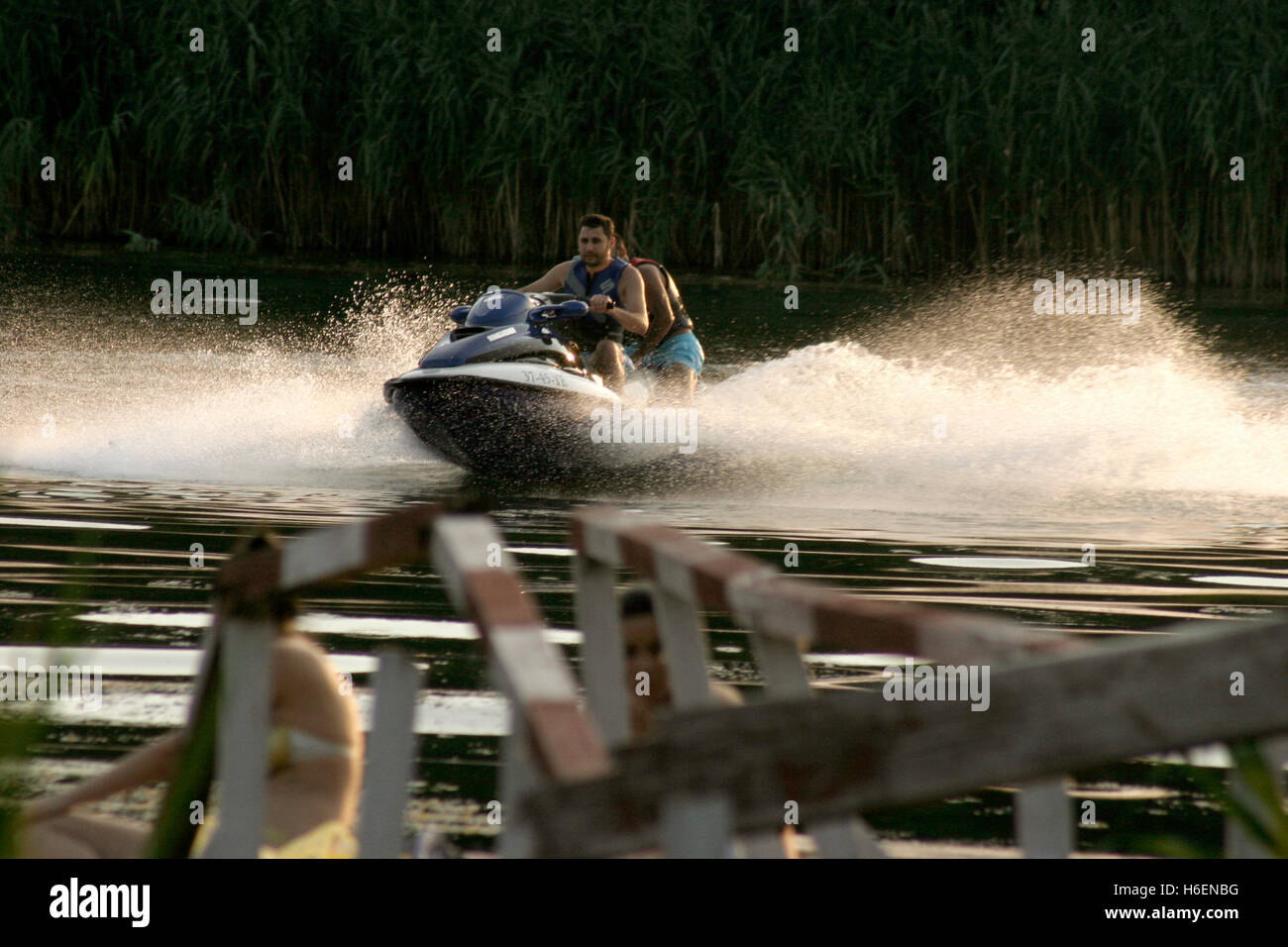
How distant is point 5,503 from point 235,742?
21.8 ft

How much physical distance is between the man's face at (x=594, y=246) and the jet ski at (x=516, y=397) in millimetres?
245

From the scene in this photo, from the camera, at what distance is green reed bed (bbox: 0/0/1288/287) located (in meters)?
18.3

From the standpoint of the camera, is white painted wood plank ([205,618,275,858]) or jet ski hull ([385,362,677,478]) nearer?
white painted wood plank ([205,618,275,858])

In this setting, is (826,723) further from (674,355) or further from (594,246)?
(674,355)

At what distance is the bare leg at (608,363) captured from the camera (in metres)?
9.70

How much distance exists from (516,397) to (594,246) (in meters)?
1.11

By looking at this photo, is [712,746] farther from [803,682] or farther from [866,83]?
[866,83]

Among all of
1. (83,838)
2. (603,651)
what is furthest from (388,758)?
(83,838)

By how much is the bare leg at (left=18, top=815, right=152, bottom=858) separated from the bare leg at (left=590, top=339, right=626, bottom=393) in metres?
6.93

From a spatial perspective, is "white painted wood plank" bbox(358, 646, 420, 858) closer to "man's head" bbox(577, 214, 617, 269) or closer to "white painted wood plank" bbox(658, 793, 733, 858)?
"white painted wood plank" bbox(658, 793, 733, 858)

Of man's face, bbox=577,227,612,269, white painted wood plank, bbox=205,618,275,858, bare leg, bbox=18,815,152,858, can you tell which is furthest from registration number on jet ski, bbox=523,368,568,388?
white painted wood plank, bbox=205,618,275,858

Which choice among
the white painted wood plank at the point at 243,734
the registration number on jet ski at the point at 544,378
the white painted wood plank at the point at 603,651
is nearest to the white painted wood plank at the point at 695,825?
the white painted wood plank at the point at 243,734

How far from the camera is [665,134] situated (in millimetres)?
18391

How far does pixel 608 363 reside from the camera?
31.8ft
